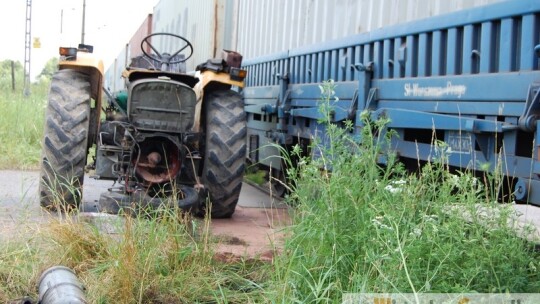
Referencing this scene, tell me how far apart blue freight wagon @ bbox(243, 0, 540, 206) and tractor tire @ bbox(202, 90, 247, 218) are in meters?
0.94

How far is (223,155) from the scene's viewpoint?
7.01 metres

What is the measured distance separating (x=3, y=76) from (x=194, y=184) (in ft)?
85.2

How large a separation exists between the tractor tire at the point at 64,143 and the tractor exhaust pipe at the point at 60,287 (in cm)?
240

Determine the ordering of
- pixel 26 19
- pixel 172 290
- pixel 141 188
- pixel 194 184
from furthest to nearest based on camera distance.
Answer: pixel 26 19, pixel 194 184, pixel 141 188, pixel 172 290

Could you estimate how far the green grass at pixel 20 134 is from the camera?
35.4 feet

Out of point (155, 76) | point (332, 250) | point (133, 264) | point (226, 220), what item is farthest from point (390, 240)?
point (155, 76)

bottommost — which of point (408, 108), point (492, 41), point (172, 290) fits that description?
point (172, 290)

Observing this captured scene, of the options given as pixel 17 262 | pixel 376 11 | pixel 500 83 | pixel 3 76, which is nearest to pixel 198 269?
pixel 17 262

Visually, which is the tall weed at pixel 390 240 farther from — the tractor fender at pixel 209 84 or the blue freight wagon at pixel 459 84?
the tractor fender at pixel 209 84

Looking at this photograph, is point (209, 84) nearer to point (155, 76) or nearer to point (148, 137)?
point (155, 76)

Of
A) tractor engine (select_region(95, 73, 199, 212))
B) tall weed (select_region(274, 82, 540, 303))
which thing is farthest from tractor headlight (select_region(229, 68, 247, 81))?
tall weed (select_region(274, 82, 540, 303))

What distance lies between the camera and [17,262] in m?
4.61

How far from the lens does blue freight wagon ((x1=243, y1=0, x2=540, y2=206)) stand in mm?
4488

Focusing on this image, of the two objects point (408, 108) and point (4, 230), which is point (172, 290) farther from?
point (408, 108)
